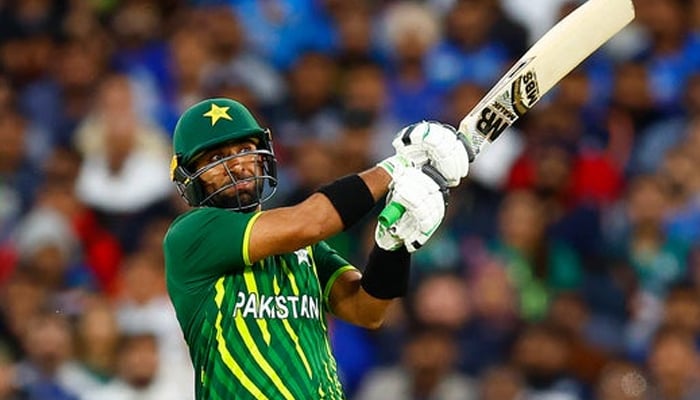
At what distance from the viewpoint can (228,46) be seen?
1083cm

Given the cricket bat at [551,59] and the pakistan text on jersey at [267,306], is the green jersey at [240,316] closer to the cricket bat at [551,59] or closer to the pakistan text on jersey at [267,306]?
the pakistan text on jersey at [267,306]

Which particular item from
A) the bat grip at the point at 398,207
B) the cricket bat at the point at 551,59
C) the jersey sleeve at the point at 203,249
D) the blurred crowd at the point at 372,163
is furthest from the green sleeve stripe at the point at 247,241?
the blurred crowd at the point at 372,163

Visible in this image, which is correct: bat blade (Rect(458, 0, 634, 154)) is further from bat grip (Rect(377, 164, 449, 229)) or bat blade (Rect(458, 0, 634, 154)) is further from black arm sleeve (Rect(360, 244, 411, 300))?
black arm sleeve (Rect(360, 244, 411, 300))

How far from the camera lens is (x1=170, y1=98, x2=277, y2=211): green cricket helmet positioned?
5387mm

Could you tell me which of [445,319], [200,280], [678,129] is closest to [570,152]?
[678,129]

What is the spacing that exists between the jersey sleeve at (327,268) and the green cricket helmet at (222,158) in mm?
373

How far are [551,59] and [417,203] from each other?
911mm

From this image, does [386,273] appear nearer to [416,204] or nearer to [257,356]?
[416,204]

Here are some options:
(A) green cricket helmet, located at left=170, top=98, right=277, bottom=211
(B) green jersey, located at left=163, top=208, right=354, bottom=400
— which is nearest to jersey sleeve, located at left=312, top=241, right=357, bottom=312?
(B) green jersey, located at left=163, top=208, right=354, bottom=400

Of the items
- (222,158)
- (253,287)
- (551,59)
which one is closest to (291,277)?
(253,287)

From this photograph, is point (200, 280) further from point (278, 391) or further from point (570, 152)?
point (570, 152)

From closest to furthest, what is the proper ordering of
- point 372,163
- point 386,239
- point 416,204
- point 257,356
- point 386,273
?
point 416,204
point 257,356
point 386,239
point 386,273
point 372,163

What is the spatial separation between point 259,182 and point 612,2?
145 centimetres

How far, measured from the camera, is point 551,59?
Result: 569 cm
